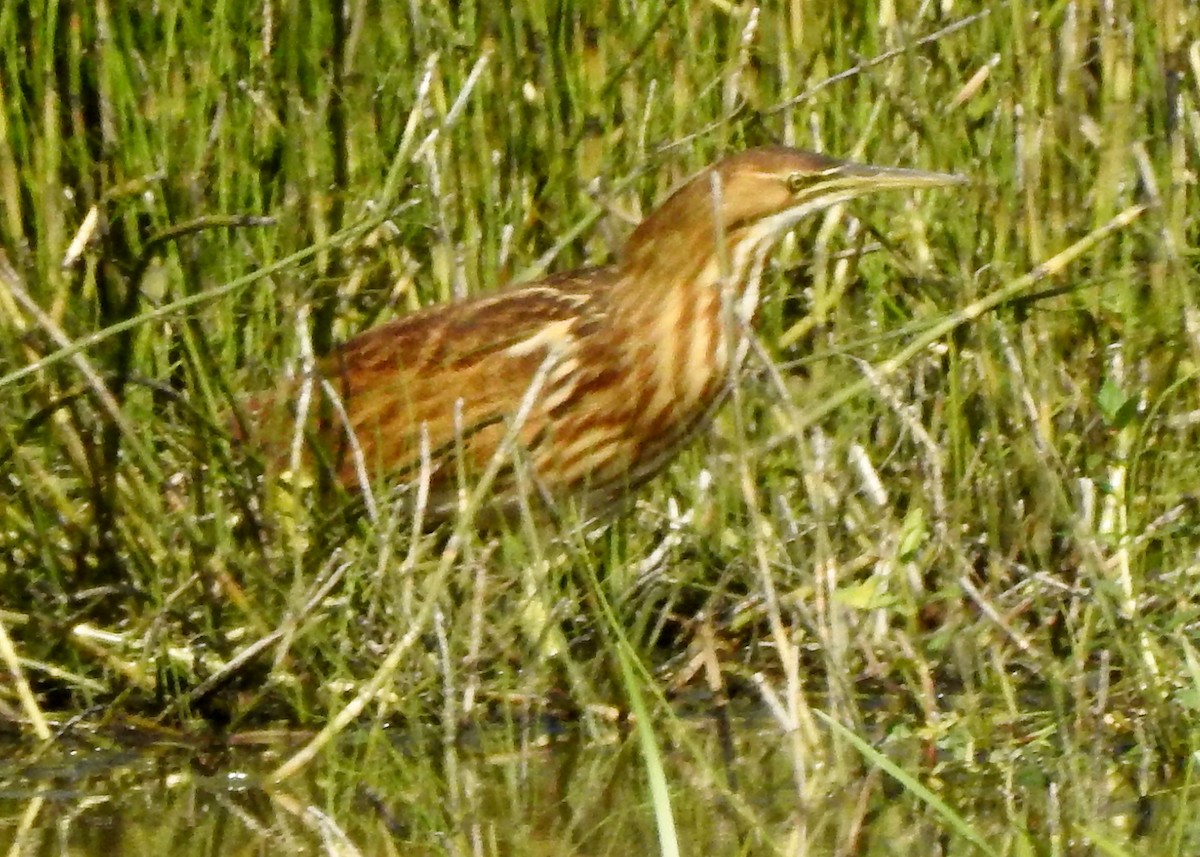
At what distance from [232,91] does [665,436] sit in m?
0.70

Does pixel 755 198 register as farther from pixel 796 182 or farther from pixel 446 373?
pixel 446 373

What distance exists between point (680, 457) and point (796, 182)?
39 centimetres

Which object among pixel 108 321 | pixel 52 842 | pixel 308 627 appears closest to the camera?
pixel 52 842

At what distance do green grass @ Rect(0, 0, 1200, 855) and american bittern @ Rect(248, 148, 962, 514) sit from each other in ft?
0.23

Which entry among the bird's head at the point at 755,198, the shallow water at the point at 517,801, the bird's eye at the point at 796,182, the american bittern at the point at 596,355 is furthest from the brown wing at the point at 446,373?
the shallow water at the point at 517,801

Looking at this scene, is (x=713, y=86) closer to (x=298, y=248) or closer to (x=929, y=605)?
(x=298, y=248)

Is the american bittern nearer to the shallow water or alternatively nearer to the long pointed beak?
the long pointed beak

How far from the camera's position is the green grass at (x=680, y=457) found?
2.60 metres

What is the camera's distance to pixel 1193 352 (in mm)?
2963

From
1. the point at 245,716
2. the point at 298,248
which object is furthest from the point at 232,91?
the point at 245,716

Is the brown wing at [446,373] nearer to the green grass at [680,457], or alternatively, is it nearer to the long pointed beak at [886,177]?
the green grass at [680,457]

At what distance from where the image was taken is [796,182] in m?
3.26

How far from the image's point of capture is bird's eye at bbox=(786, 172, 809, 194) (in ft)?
10.7

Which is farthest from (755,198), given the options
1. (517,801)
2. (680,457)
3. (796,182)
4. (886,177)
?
(517,801)
